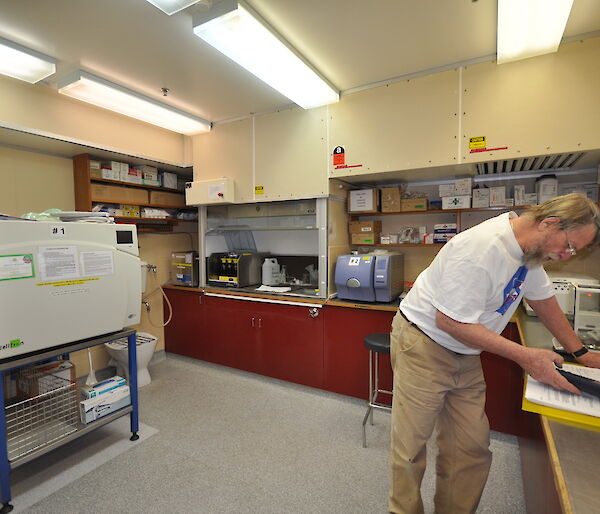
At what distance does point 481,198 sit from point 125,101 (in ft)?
9.64

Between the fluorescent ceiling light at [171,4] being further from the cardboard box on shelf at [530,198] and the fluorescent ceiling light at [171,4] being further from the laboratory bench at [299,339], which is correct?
the cardboard box on shelf at [530,198]

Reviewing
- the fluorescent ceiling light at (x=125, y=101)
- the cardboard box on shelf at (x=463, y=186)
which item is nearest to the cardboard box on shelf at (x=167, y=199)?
the fluorescent ceiling light at (x=125, y=101)

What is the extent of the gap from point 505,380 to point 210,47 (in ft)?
9.57

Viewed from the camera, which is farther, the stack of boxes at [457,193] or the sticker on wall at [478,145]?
the stack of boxes at [457,193]

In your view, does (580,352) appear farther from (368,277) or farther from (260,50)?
(260,50)

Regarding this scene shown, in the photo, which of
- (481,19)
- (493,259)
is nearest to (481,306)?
(493,259)

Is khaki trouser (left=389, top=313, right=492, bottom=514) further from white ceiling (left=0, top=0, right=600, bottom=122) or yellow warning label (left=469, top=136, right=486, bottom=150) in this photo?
white ceiling (left=0, top=0, right=600, bottom=122)

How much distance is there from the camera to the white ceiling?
1756mm

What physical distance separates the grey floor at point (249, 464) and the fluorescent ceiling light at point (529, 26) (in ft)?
8.13

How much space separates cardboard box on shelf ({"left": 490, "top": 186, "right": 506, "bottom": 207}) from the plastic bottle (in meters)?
2.03

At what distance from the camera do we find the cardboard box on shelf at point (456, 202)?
2648mm

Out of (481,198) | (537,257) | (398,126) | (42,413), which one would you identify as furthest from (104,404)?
(481,198)

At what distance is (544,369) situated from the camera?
3.59 ft

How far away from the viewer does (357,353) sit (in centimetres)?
271
